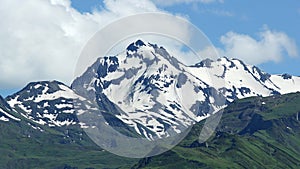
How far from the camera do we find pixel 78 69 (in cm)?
6944

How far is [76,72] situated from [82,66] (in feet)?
4.44

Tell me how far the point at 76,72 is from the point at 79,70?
1.22m

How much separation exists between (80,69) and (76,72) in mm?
1982

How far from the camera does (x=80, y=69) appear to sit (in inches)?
2822

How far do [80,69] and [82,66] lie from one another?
38.3 inches

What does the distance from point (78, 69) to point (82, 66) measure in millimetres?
1446

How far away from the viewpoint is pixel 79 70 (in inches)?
2793

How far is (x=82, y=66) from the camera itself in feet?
232

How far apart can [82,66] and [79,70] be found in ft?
1.81

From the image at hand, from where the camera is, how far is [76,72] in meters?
69.8

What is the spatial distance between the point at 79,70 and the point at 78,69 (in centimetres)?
150

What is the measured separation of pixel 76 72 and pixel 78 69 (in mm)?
501

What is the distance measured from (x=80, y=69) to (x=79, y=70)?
2.50 ft
